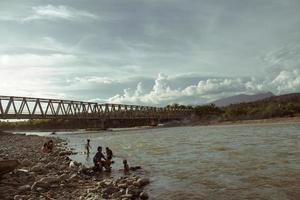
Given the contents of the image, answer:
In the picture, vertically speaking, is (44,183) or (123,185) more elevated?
(44,183)

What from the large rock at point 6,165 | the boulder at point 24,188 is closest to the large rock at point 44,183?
the boulder at point 24,188

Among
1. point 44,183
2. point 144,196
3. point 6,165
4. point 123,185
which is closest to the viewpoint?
point 6,165

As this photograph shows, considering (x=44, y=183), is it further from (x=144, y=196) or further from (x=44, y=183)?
(x=144, y=196)

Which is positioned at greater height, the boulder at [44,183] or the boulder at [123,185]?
the boulder at [44,183]

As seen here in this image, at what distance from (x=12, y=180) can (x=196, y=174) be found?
11315 millimetres

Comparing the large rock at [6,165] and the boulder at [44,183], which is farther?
the boulder at [44,183]

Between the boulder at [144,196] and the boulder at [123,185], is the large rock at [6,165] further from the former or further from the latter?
the boulder at [144,196]

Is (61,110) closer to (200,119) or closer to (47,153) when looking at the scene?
(47,153)

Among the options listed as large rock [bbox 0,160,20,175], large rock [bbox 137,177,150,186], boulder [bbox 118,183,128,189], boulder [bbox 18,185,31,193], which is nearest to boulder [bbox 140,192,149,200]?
boulder [bbox 118,183,128,189]

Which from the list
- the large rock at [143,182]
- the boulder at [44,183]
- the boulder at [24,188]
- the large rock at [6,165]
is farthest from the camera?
the large rock at [143,182]

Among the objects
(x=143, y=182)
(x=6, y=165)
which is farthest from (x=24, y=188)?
(x=143, y=182)

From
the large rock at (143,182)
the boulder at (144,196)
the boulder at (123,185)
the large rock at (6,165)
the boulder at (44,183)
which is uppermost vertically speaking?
the large rock at (6,165)

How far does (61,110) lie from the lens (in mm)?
108500

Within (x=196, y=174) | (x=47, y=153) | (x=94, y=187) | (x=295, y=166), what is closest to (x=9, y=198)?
(x=94, y=187)
